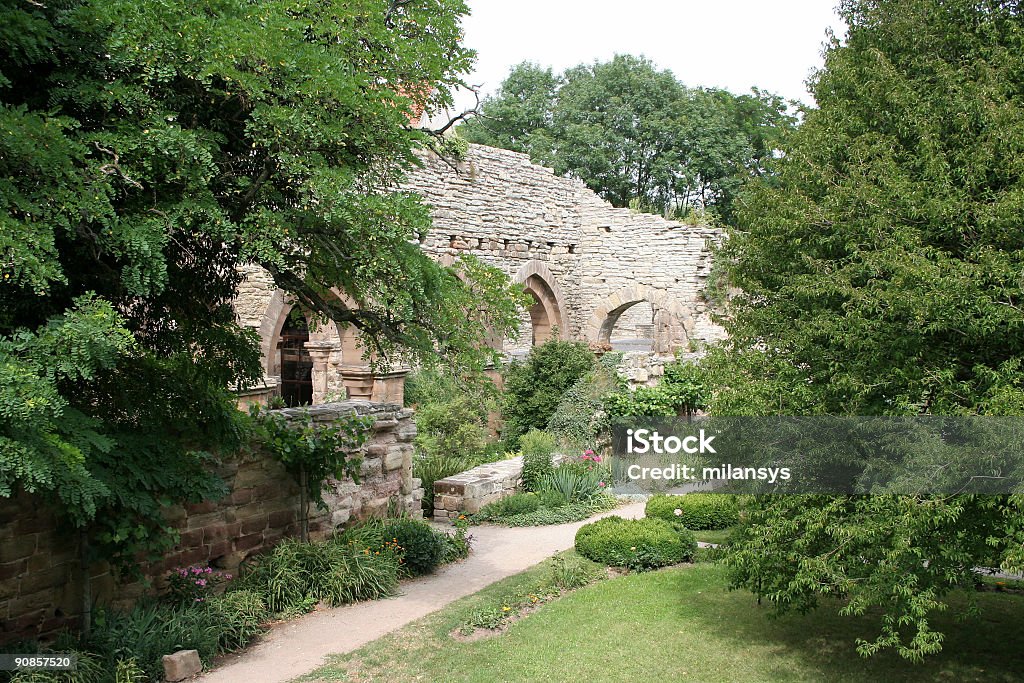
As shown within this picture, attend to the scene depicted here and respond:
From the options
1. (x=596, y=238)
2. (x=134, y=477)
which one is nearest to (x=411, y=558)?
(x=134, y=477)

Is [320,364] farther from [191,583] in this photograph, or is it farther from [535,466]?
[191,583]

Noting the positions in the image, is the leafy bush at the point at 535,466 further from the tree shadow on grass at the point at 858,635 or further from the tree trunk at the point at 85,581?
the tree trunk at the point at 85,581

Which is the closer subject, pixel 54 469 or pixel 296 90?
pixel 54 469

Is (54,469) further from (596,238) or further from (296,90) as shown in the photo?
(596,238)

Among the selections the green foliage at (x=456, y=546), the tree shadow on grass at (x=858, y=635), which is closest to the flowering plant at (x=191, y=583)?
the green foliage at (x=456, y=546)

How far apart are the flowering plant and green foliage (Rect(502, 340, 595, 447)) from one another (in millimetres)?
7089

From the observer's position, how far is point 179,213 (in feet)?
16.5

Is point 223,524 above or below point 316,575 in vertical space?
above

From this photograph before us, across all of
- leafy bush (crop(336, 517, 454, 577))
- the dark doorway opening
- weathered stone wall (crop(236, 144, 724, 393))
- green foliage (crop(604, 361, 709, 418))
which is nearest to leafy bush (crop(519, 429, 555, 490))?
green foliage (crop(604, 361, 709, 418))

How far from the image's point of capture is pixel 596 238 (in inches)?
771

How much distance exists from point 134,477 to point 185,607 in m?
1.21

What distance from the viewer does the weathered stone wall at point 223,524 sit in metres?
5.57

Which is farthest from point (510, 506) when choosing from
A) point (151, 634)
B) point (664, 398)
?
A: point (151, 634)

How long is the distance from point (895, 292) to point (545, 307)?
1467 cm
